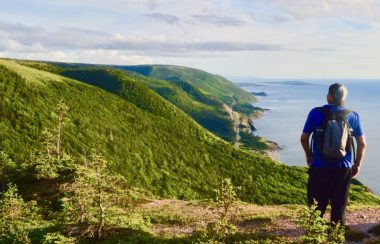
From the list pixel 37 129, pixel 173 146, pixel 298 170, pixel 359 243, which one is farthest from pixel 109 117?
pixel 359 243

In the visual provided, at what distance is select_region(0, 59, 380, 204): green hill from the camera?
73.4 m

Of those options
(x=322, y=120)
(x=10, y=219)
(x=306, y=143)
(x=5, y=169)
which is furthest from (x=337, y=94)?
(x=5, y=169)

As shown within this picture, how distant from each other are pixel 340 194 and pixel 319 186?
0.61m

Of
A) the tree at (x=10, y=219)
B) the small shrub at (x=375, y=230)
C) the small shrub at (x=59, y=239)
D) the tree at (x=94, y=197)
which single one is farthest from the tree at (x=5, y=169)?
the small shrub at (x=375, y=230)

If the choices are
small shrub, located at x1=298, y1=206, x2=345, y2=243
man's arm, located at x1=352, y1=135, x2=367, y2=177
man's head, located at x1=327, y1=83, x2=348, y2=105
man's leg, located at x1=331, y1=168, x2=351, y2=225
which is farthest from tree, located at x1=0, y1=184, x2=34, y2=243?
man's head, located at x1=327, y1=83, x2=348, y2=105

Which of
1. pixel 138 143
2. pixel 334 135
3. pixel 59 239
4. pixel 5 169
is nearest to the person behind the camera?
pixel 334 135

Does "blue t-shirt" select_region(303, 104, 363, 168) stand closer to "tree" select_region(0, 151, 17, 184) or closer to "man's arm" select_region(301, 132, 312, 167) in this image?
"man's arm" select_region(301, 132, 312, 167)

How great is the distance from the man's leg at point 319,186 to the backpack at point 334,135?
59 cm

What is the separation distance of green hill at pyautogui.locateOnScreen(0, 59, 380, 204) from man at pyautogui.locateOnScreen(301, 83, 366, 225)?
55076 millimetres

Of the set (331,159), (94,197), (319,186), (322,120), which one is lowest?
(94,197)

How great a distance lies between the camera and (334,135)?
33.8ft

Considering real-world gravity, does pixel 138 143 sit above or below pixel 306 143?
below

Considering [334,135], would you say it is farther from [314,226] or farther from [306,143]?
[314,226]

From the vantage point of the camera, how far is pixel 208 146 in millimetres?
110500
